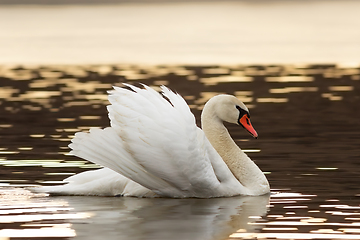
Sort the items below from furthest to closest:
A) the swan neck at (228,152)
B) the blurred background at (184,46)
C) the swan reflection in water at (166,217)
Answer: the blurred background at (184,46)
the swan neck at (228,152)
the swan reflection in water at (166,217)

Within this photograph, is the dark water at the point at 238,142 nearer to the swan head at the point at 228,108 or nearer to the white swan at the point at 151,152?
the white swan at the point at 151,152

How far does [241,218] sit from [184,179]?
1109mm

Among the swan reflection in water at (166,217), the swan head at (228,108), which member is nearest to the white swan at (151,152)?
the swan reflection in water at (166,217)

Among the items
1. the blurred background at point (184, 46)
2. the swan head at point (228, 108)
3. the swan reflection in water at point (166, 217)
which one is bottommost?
the swan reflection in water at point (166, 217)

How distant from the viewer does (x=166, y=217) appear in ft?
33.3

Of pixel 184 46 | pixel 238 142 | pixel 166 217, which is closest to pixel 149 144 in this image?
pixel 166 217

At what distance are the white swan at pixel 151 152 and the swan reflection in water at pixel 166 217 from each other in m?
0.15

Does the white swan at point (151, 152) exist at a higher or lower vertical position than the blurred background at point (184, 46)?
lower

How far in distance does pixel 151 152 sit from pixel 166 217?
0.90m

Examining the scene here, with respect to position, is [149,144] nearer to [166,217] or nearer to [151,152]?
[151,152]

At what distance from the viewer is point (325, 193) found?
37.4 feet

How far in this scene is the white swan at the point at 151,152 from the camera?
10656 millimetres

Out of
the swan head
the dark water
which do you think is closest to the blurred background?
the dark water

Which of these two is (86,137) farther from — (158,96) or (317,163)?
(317,163)
